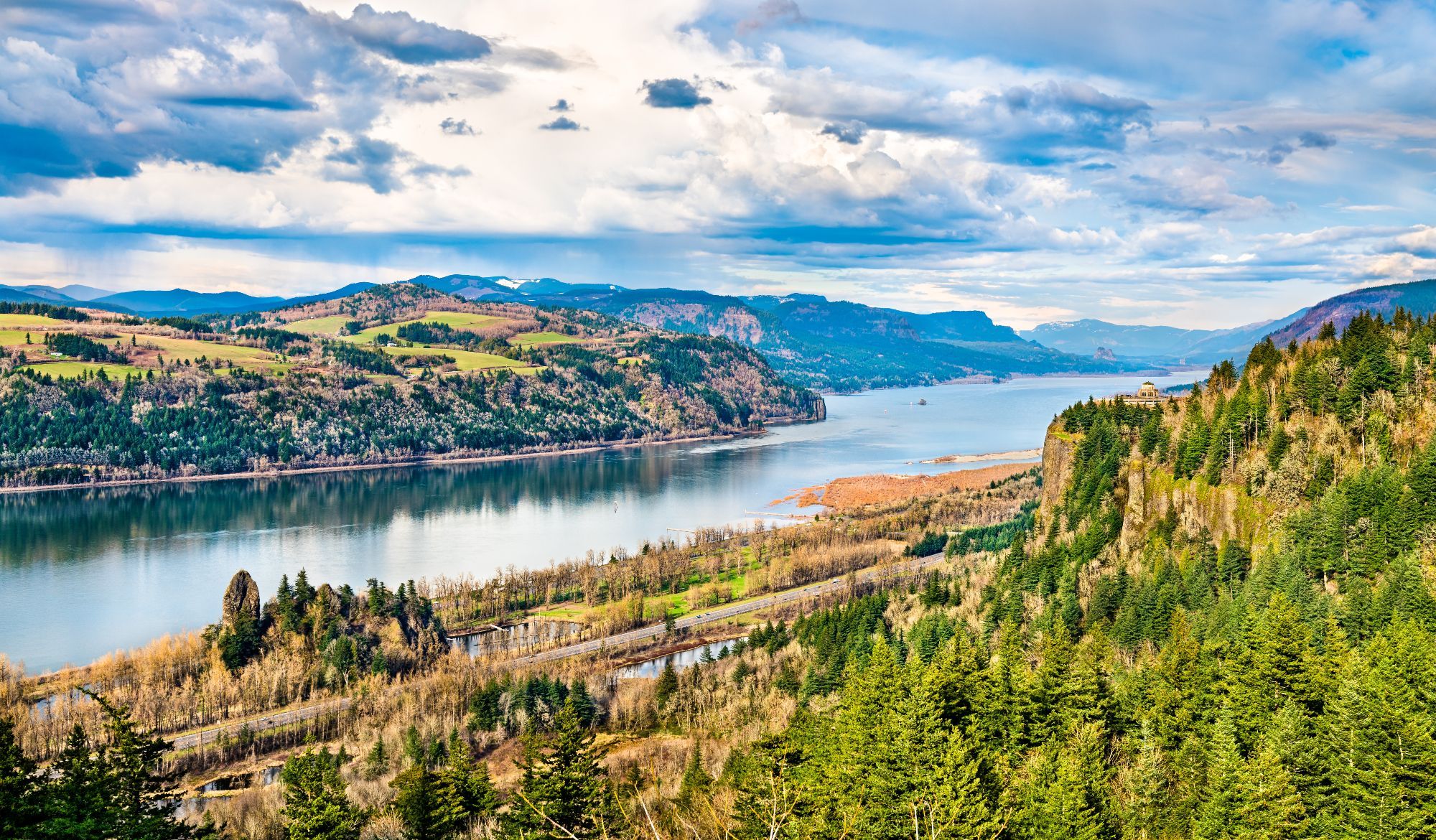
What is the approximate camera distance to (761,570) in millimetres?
80812

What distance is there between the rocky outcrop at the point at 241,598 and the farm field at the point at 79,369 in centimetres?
12743

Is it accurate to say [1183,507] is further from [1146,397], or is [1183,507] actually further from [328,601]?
[328,601]

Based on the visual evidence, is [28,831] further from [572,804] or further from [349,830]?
[572,804]

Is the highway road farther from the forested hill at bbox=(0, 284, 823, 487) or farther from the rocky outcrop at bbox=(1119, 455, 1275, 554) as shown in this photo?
the forested hill at bbox=(0, 284, 823, 487)

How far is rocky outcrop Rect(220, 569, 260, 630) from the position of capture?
57969mm

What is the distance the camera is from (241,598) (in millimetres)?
58688

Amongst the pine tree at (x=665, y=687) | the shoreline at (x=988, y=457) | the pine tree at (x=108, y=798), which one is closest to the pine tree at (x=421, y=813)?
the pine tree at (x=108, y=798)

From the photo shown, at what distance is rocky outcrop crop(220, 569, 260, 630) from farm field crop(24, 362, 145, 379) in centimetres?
12743

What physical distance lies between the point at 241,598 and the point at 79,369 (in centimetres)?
13651

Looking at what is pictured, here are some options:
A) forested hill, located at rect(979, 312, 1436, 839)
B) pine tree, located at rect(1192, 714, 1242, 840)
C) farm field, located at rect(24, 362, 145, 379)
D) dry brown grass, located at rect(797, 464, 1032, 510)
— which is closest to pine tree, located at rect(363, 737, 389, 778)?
forested hill, located at rect(979, 312, 1436, 839)

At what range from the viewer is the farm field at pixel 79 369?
542 ft

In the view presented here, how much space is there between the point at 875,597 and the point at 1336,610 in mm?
29672

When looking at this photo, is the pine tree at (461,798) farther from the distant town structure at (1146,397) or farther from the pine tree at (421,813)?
the distant town structure at (1146,397)

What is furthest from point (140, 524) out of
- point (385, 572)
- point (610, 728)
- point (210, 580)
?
point (610, 728)
